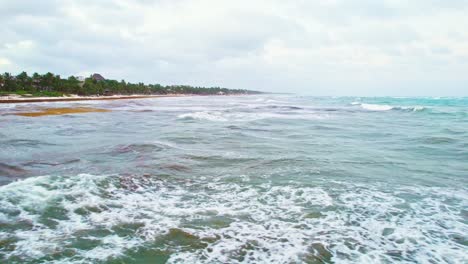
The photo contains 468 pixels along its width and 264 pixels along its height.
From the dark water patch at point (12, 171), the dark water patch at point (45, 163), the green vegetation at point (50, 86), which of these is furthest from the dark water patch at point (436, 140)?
the green vegetation at point (50, 86)

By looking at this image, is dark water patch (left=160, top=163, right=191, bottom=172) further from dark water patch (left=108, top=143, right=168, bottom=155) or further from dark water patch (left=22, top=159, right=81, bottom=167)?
dark water patch (left=22, top=159, right=81, bottom=167)

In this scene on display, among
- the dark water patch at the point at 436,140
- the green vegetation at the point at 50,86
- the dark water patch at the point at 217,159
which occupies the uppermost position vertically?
the green vegetation at the point at 50,86

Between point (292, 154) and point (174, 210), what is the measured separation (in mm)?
6275

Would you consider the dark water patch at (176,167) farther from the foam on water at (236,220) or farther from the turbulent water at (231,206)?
the foam on water at (236,220)

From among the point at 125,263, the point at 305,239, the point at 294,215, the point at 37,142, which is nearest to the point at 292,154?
the point at 294,215

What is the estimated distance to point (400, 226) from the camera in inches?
221

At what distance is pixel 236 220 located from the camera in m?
A: 5.75

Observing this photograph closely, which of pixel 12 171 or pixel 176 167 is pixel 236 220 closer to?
pixel 176 167

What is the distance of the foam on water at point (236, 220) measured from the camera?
461cm

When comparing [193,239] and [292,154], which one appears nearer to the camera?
[193,239]

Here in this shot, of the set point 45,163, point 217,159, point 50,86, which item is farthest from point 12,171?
point 50,86

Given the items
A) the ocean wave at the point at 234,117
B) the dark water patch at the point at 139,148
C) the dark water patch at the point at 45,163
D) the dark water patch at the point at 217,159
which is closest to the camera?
the dark water patch at the point at 45,163

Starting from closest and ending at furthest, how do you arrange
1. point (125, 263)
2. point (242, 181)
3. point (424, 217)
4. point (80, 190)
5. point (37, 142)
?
1. point (125, 263)
2. point (424, 217)
3. point (80, 190)
4. point (242, 181)
5. point (37, 142)

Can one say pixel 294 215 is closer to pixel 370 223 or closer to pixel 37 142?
pixel 370 223
